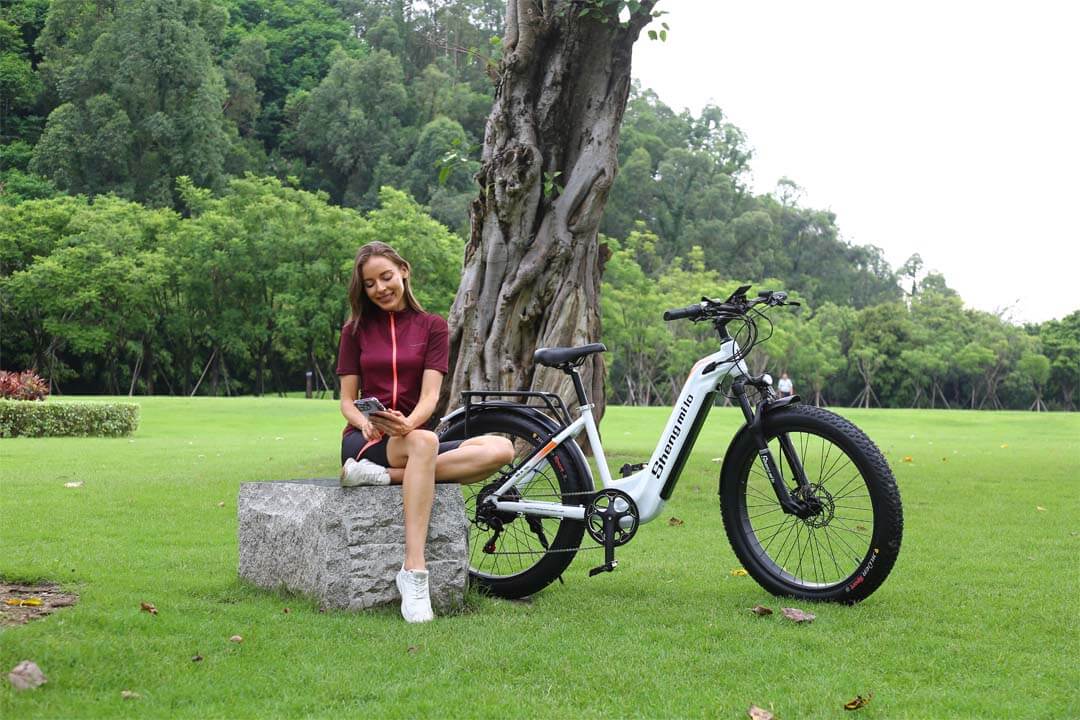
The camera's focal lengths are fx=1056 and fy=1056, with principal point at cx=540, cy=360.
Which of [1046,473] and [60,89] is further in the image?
[60,89]

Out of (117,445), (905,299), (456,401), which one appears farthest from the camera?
(905,299)

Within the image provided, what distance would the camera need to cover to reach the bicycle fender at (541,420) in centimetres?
487

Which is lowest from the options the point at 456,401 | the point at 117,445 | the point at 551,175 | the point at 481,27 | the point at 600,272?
the point at 117,445

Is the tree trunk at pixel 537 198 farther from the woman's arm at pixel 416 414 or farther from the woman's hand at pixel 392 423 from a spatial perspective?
the woman's hand at pixel 392 423

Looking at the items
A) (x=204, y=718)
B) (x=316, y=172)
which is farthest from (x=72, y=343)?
(x=204, y=718)

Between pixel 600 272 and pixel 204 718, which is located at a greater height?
pixel 600 272

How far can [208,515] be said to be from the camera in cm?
775

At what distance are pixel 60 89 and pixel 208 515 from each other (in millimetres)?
49566

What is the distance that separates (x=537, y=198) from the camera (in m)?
9.48

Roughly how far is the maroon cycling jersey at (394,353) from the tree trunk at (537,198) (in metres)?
4.48

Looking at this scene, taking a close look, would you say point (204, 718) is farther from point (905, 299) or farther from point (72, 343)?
point (905, 299)

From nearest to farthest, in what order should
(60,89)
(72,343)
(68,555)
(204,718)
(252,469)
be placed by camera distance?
(204,718) < (68,555) < (252,469) < (72,343) < (60,89)

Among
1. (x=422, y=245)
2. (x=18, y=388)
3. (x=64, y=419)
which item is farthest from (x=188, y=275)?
(x=64, y=419)

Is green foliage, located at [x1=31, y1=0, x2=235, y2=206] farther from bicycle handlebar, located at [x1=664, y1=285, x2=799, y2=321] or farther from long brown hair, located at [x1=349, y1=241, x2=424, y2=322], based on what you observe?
bicycle handlebar, located at [x1=664, y1=285, x2=799, y2=321]
